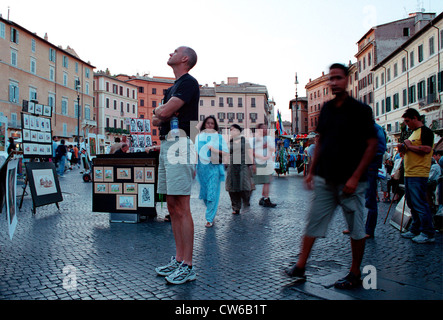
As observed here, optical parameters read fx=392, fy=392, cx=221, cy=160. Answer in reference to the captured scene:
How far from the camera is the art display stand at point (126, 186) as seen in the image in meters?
6.87

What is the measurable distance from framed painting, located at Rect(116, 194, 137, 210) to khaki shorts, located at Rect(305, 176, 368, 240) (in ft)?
13.8

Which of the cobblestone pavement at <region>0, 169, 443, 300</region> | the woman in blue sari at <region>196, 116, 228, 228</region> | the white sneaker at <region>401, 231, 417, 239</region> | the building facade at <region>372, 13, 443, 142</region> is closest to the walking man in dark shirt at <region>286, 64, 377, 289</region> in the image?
the cobblestone pavement at <region>0, 169, 443, 300</region>

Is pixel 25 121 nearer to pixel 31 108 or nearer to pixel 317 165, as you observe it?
pixel 31 108

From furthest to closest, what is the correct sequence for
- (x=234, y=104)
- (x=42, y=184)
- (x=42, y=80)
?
1. (x=234, y=104)
2. (x=42, y=80)
3. (x=42, y=184)

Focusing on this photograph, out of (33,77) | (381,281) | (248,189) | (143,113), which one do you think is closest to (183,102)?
(381,281)

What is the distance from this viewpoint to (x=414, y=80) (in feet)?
130

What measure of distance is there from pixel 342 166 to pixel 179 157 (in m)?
1.45

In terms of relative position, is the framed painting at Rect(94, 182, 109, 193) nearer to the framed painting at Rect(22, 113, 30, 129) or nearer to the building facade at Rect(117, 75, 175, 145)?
the framed painting at Rect(22, 113, 30, 129)

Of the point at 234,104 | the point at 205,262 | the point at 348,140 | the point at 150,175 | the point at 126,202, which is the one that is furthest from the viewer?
the point at 234,104

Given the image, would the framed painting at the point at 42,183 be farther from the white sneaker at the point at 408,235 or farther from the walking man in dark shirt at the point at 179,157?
the white sneaker at the point at 408,235

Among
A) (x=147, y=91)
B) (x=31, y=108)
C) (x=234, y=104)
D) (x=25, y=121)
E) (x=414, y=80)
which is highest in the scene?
(x=147, y=91)

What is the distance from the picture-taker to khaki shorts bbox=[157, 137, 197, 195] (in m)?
3.62

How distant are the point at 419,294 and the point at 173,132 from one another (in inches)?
98.6

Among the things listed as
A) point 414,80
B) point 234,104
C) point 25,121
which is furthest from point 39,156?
point 234,104
